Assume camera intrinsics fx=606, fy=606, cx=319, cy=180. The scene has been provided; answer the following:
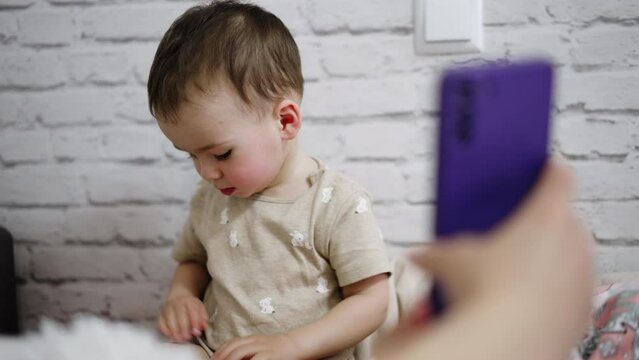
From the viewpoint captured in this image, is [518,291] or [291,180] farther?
[291,180]

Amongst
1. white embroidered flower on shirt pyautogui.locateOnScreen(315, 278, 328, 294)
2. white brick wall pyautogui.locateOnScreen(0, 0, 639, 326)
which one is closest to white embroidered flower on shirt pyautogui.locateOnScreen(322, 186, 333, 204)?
white embroidered flower on shirt pyautogui.locateOnScreen(315, 278, 328, 294)

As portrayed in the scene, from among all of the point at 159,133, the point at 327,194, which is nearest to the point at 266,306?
the point at 327,194

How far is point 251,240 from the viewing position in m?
0.93

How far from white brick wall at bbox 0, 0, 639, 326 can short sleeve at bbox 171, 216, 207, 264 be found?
0.19m

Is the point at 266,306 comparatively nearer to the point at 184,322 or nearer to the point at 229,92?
the point at 184,322

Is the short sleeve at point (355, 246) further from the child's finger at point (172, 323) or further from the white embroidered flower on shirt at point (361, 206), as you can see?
the child's finger at point (172, 323)

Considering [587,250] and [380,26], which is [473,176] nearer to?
[587,250]

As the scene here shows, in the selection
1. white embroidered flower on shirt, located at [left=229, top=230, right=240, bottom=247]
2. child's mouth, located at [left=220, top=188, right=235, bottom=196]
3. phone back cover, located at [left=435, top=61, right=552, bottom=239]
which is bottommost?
white embroidered flower on shirt, located at [left=229, top=230, right=240, bottom=247]

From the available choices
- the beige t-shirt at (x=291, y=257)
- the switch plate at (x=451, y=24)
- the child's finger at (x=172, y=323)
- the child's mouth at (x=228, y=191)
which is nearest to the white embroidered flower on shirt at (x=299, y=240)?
the beige t-shirt at (x=291, y=257)

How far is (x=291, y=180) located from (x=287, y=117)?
106 millimetres

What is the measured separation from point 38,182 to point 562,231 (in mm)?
1230

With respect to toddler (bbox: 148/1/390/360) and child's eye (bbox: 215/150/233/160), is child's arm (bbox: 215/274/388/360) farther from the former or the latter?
child's eye (bbox: 215/150/233/160)

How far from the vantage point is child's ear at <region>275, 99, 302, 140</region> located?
0.88 meters

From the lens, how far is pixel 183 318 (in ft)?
3.08
